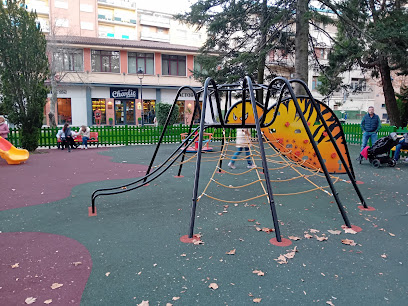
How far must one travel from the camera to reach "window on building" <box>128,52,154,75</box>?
34156mm

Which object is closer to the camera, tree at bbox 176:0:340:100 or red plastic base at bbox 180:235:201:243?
red plastic base at bbox 180:235:201:243

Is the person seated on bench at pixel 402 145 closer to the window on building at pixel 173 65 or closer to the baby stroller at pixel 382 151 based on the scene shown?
the baby stroller at pixel 382 151

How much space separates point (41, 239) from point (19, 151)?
8.03 m

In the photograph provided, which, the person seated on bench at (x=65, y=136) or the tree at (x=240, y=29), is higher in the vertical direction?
the tree at (x=240, y=29)

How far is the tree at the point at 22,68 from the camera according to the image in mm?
12430

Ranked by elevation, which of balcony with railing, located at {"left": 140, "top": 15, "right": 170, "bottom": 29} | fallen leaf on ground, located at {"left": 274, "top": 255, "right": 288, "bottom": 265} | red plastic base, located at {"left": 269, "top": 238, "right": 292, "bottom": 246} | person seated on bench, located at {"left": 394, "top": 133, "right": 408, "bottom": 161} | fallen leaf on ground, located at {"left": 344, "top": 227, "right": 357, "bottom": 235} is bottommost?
fallen leaf on ground, located at {"left": 274, "top": 255, "right": 288, "bottom": 265}

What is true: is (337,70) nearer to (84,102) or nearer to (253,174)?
(253,174)

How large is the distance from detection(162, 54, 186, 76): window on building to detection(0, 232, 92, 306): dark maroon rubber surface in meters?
32.9

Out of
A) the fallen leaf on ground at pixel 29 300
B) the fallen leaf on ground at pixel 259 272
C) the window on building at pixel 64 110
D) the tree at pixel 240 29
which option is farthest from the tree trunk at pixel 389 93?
the window on building at pixel 64 110

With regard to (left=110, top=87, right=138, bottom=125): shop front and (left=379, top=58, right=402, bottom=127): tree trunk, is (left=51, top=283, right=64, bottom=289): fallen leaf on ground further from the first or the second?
(left=110, top=87, right=138, bottom=125): shop front

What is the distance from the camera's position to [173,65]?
1407 inches

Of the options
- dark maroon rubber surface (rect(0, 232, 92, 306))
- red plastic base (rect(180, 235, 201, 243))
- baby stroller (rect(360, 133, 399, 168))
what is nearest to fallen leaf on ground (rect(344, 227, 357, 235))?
red plastic base (rect(180, 235, 201, 243))

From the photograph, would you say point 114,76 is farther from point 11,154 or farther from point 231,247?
point 231,247

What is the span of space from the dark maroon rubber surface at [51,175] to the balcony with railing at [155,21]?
40538 mm
